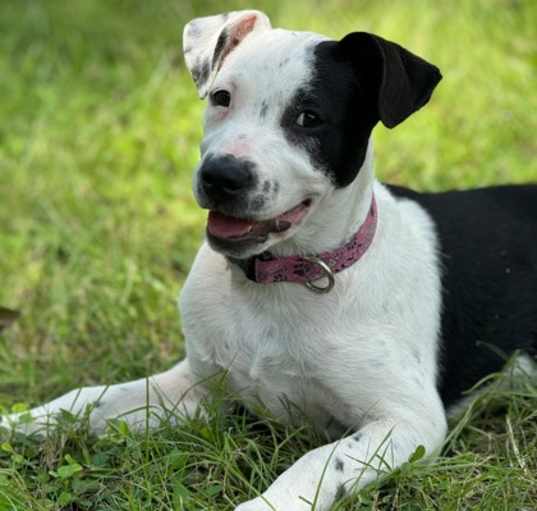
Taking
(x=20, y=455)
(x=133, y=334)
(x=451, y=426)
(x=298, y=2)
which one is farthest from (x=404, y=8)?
(x=20, y=455)

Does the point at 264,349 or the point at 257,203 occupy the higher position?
the point at 257,203

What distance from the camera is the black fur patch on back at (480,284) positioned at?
13.1 feet

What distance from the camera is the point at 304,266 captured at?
3609 mm

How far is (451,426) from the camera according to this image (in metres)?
4.00

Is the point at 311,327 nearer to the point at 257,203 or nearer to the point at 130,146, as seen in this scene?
the point at 257,203

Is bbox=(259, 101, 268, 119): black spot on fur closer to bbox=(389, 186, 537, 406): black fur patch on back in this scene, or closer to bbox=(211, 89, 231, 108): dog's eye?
bbox=(211, 89, 231, 108): dog's eye

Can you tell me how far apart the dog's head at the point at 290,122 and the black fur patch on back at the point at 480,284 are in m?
0.74

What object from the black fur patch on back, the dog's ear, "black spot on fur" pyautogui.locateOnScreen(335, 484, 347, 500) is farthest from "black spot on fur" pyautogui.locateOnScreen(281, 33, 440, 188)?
"black spot on fur" pyautogui.locateOnScreen(335, 484, 347, 500)

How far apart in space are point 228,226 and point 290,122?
0.35m

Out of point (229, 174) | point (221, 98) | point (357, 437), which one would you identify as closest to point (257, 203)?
point (229, 174)

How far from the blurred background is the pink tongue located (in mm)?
1295

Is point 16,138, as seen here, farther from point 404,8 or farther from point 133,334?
point 404,8

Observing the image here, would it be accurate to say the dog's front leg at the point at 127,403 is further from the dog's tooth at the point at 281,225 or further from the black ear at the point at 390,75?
the black ear at the point at 390,75

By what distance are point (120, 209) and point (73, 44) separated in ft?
6.95
